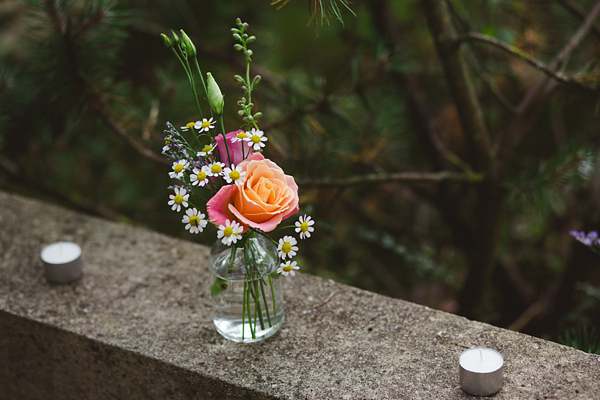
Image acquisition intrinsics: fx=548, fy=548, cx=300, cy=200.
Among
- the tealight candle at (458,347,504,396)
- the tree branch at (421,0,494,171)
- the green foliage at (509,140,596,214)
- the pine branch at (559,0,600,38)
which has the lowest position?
the tealight candle at (458,347,504,396)

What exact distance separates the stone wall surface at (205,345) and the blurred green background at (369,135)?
7.9 inches

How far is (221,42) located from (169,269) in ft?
3.72

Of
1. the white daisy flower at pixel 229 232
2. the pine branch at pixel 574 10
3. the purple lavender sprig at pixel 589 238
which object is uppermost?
the pine branch at pixel 574 10

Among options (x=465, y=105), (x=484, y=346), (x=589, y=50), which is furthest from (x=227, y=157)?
(x=589, y=50)

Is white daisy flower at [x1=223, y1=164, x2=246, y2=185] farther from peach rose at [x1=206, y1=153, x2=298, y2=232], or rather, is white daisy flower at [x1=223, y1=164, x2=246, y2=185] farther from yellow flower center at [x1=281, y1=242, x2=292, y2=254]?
yellow flower center at [x1=281, y1=242, x2=292, y2=254]

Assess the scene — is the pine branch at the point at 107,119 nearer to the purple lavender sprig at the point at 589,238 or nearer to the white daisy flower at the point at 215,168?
the white daisy flower at the point at 215,168

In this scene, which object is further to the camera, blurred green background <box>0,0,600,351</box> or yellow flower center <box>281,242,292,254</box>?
blurred green background <box>0,0,600,351</box>

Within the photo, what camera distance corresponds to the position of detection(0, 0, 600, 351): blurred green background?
1.25 meters

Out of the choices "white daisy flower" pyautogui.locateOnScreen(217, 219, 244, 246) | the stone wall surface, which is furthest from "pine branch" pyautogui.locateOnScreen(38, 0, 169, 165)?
"white daisy flower" pyautogui.locateOnScreen(217, 219, 244, 246)

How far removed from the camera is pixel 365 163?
135 centimetres

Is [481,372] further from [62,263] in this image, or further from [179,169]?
[62,263]

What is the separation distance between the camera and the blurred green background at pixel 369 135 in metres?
1.25

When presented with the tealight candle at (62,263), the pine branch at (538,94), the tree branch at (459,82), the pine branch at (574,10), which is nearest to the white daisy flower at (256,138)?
the tealight candle at (62,263)

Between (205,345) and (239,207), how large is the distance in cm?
29
